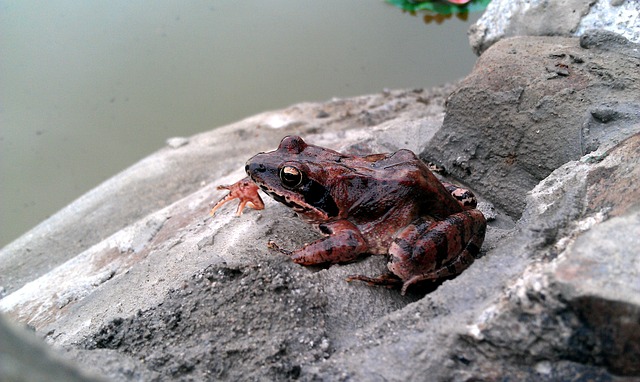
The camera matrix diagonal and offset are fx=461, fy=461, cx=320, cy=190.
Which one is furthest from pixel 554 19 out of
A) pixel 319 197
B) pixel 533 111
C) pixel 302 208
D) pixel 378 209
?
pixel 302 208

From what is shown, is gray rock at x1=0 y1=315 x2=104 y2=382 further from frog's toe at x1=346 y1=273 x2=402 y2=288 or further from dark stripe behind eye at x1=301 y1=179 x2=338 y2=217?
dark stripe behind eye at x1=301 y1=179 x2=338 y2=217

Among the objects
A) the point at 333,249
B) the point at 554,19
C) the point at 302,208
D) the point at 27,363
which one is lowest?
the point at 333,249

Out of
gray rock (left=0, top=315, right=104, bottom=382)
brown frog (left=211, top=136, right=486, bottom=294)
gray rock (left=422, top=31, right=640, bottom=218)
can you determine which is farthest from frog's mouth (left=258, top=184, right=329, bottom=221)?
gray rock (left=0, top=315, right=104, bottom=382)

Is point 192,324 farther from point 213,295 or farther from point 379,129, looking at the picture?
point 379,129

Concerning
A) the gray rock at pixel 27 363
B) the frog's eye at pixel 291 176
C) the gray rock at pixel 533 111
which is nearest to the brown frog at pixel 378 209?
the frog's eye at pixel 291 176

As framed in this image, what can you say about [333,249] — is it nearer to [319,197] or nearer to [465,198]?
[319,197]
